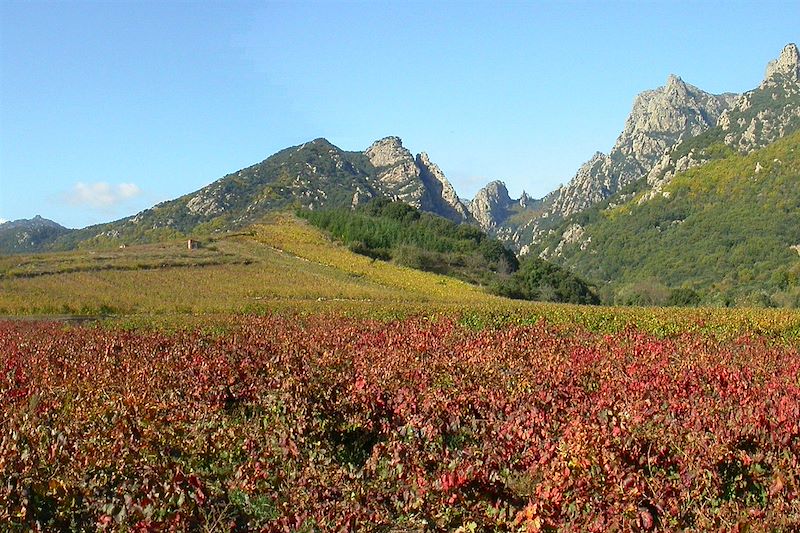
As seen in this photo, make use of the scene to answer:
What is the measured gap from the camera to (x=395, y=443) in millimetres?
6340

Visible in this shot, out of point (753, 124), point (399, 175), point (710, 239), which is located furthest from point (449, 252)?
point (399, 175)

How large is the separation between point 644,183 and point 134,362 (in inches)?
5561

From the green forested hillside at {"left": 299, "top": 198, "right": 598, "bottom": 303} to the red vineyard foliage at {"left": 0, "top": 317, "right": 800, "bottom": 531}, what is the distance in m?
48.6

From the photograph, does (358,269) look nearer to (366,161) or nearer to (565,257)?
(565,257)

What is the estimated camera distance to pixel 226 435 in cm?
638

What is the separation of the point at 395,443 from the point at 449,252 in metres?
71.9

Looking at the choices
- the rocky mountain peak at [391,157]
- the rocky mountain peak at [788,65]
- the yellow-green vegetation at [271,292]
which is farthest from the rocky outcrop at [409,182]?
the yellow-green vegetation at [271,292]

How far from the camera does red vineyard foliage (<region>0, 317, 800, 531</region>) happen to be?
4812 millimetres

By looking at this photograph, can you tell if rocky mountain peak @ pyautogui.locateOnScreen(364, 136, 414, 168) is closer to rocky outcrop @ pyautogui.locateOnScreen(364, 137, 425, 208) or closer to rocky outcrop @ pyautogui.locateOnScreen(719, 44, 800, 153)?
rocky outcrop @ pyautogui.locateOnScreen(364, 137, 425, 208)

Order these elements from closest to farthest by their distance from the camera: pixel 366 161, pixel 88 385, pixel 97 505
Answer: pixel 97 505, pixel 88 385, pixel 366 161

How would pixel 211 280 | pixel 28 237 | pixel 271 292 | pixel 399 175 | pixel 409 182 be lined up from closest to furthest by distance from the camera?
pixel 271 292 < pixel 211 280 < pixel 28 237 < pixel 409 182 < pixel 399 175

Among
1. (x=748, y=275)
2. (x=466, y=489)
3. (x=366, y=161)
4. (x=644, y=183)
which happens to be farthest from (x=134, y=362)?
(x=366, y=161)

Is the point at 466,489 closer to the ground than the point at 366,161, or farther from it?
closer to the ground

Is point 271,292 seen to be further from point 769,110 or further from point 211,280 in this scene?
point 769,110
